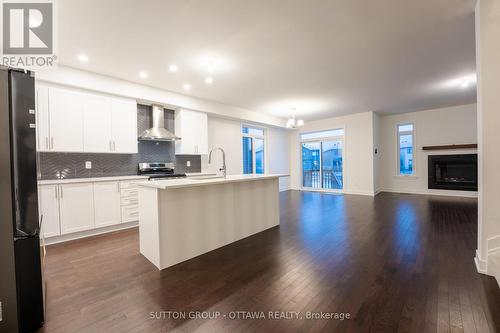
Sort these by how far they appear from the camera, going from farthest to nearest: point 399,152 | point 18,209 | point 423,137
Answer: point 399,152
point 423,137
point 18,209

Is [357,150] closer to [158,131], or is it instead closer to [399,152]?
[399,152]

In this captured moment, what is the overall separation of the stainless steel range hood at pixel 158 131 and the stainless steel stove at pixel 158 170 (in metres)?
0.57

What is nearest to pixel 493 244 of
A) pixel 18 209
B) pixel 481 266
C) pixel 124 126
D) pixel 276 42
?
pixel 481 266

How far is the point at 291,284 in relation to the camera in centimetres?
204

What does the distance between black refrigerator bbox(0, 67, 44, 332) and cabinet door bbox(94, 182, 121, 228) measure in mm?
2323

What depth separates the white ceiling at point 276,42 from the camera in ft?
7.48

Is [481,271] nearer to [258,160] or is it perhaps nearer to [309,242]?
[309,242]

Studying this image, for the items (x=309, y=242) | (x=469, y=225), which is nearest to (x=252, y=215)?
(x=309, y=242)

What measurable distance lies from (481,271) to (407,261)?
0.61m

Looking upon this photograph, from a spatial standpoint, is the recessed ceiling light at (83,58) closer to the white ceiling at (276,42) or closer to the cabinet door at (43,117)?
the white ceiling at (276,42)

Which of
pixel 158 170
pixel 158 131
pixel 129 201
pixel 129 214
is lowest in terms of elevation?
pixel 129 214

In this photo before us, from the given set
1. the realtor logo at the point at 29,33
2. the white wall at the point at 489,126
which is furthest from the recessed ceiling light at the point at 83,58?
the white wall at the point at 489,126

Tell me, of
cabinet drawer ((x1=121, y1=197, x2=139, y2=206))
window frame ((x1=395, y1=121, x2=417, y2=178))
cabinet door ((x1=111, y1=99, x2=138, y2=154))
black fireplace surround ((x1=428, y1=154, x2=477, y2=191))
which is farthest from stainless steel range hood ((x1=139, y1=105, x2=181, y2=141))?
black fireplace surround ((x1=428, y1=154, x2=477, y2=191))

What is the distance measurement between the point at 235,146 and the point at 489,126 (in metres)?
5.43
